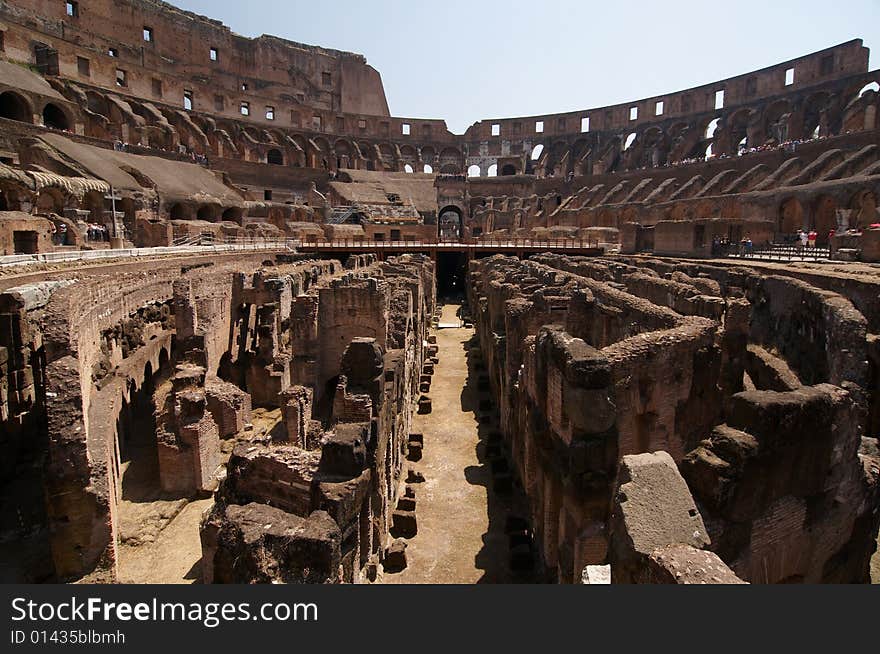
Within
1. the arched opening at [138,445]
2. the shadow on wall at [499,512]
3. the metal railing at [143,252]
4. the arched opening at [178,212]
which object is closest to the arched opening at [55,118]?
the arched opening at [178,212]

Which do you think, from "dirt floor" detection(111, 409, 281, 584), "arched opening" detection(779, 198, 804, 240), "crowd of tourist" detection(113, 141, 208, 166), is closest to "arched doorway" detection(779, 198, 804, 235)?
"arched opening" detection(779, 198, 804, 240)

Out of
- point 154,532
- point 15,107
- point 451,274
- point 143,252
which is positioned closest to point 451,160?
point 451,274

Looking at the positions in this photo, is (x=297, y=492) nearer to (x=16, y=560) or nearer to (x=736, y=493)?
(x=736, y=493)

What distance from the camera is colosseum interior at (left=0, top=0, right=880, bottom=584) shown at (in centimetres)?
425

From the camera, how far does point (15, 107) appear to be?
3506cm

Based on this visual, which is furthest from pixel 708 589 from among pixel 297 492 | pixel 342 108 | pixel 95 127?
pixel 342 108

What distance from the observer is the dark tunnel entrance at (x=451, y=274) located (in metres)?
38.6

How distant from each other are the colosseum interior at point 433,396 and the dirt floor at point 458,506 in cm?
5

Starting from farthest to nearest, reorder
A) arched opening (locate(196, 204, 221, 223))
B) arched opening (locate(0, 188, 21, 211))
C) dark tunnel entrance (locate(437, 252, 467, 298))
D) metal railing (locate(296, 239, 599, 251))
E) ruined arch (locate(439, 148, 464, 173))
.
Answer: ruined arch (locate(439, 148, 464, 173)) < dark tunnel entrance (locate(437, 252, 467, 298)) < arched opening (locate(196, 204, 221, 223)) < metal railing (locate(296, 239, 599, 251)) < arched opening (locate(0, 188, 21, 211))

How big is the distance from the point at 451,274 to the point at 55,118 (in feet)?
99.4

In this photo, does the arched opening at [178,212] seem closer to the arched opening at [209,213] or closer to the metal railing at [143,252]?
the arched opening at [209,213]

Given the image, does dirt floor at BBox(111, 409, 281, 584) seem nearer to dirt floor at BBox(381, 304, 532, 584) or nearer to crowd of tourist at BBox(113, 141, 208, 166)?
dirt floor at BBox(381, 304, 532, 584)

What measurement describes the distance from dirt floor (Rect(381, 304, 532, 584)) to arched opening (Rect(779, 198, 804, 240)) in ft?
80.6

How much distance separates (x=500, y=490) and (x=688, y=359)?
404cm
